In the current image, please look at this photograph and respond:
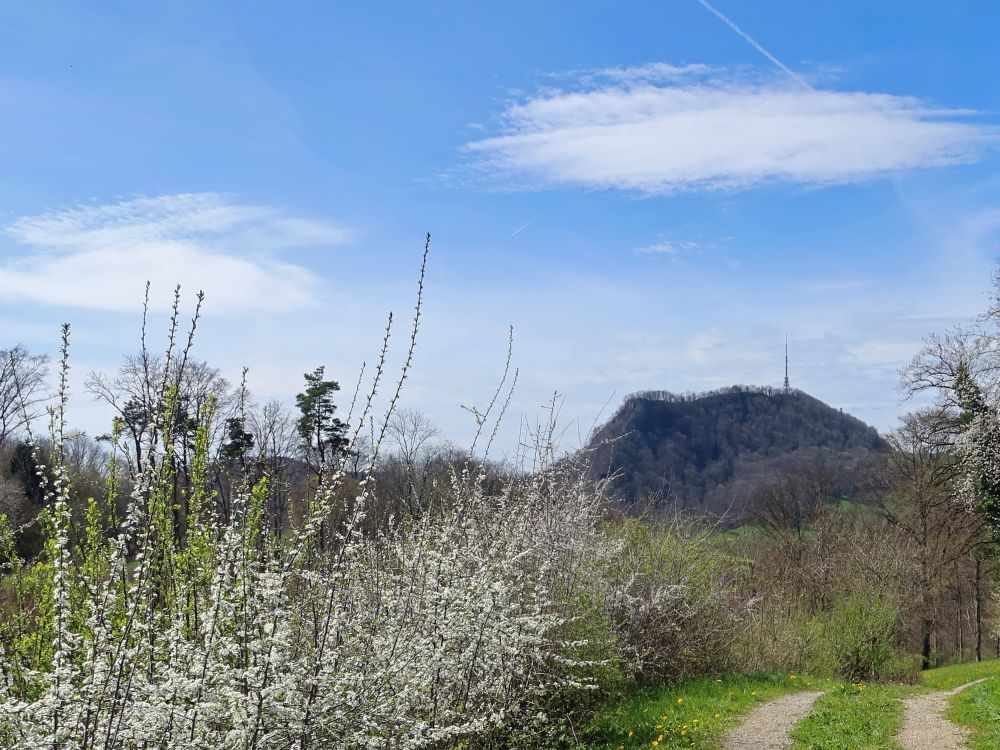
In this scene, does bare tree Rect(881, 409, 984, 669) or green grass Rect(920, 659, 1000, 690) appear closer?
green grass Rect(920, 659, 1000, 690)

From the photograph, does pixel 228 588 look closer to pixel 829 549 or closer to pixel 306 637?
pixel 306 637

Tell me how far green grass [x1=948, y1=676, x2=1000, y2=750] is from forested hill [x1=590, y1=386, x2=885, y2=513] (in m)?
53.4

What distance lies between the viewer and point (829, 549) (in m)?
30.1

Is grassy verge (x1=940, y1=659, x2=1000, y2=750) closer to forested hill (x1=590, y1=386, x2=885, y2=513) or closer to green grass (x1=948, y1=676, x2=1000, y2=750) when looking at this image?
A: green grass (x1=948, y1=676, x2=1000, y2=750)

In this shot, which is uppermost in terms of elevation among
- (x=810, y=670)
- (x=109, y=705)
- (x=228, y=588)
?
(x=228, y=588)

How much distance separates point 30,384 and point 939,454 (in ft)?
111

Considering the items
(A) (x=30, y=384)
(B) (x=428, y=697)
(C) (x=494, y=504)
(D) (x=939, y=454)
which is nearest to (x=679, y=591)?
(C) (x=494, y=504)

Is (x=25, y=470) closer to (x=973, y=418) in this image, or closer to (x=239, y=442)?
(x=239, y=442)

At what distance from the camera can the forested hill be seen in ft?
238

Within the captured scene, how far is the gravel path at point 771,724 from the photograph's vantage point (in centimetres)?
812

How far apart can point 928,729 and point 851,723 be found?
1245 millimetres

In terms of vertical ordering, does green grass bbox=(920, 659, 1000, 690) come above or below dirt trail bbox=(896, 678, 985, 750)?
below

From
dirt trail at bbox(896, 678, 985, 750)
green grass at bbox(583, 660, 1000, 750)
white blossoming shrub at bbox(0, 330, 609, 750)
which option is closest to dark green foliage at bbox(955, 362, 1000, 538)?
green grass at bbox(583, 660, 1000, 750)

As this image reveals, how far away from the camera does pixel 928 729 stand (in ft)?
31.2
